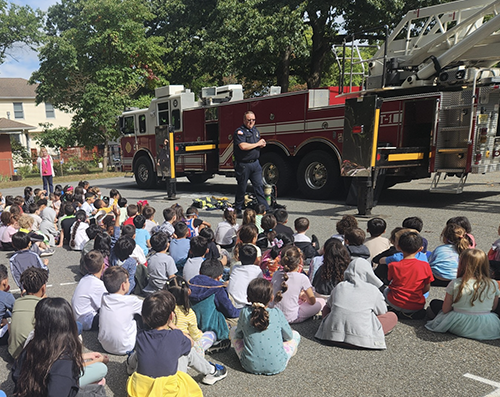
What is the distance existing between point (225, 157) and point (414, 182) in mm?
6294

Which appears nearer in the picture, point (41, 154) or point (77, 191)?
point (77, 191)

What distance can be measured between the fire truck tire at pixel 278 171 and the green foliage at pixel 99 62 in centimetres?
1393

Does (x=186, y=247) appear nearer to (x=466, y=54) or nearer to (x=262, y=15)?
(x=466, y=54)

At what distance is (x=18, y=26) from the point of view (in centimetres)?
3334

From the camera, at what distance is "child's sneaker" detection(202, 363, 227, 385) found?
3.32m

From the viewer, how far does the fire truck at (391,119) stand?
29.2ft

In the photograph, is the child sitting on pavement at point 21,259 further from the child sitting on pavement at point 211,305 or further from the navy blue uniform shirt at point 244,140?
the navy blue uniform shirt at point 244,140

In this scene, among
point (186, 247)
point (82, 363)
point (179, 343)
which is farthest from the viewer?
point (186, 247)

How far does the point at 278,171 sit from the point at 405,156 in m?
3.93

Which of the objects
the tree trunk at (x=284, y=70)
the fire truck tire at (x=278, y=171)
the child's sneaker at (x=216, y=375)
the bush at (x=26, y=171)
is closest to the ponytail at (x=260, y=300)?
the child's sneaker at (x=216, y=375)

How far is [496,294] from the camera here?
3768 millimetres

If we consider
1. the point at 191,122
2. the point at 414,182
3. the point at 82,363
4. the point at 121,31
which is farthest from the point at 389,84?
the point at 121,31

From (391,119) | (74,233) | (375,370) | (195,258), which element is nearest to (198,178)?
(391,119)

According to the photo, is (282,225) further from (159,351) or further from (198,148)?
(198,148)
